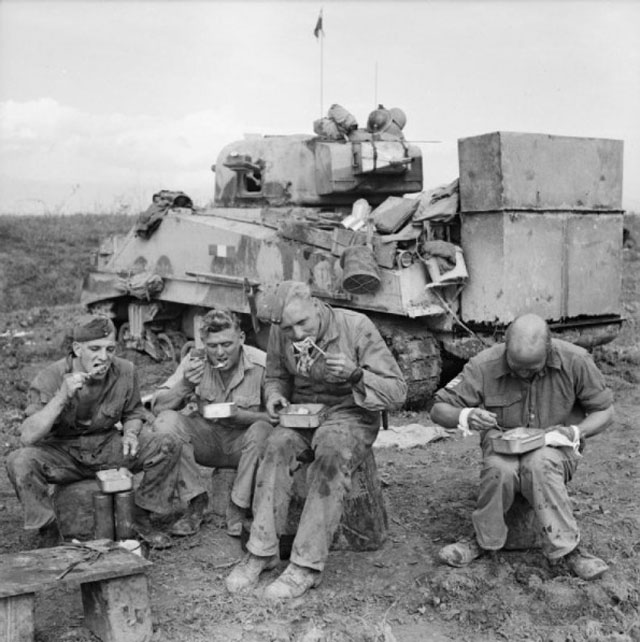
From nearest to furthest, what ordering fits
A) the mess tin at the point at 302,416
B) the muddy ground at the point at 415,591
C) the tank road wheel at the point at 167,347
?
the muddy ground at the point at 415,591, the mess tin at the point at 302,416, the tank road wheel at the point at 167,347

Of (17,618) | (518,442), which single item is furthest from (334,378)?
(17,618)

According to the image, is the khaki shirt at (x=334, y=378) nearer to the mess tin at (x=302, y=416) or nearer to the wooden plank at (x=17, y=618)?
the mess tin at (x=302, y=416)

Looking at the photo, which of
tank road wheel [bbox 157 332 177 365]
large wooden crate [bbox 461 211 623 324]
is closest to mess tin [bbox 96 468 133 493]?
large wooden crate [bbox 461 211 623 324]

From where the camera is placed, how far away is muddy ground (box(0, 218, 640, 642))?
404 cm

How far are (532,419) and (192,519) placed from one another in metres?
1.98

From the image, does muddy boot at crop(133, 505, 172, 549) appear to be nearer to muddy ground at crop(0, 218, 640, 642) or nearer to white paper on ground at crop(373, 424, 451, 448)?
muddy ground at crop(0, 218, 640, 642)

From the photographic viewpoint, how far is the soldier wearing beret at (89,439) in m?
4.96

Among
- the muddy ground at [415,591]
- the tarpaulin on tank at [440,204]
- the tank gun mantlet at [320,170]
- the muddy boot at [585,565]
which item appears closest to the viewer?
the muddy ground at [415,591]

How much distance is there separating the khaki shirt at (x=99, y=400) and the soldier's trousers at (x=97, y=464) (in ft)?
0.23

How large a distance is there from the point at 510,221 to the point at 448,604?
15.2ft

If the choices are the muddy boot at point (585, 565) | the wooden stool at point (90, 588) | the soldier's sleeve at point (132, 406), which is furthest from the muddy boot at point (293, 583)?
the soldier's sleeve at point (132, 406)

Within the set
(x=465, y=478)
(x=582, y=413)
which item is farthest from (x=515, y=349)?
(x=465, y=478)

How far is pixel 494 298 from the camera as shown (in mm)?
8398

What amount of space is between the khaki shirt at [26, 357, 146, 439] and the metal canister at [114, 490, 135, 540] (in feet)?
1.87
